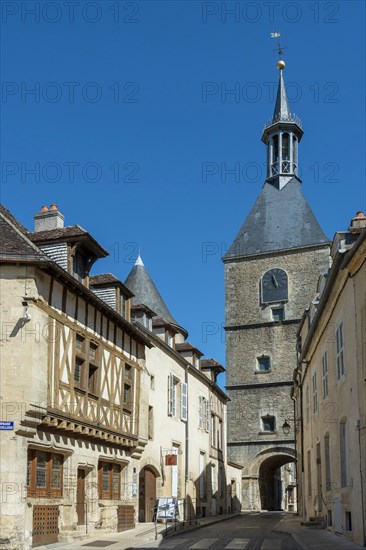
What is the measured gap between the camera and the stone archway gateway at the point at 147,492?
2028 cm

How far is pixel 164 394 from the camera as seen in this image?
22156 millimetres

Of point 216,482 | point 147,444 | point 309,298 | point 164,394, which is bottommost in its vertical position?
point 216,482

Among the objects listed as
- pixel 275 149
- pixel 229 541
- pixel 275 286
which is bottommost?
pixel 229 541

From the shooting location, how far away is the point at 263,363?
4109cm

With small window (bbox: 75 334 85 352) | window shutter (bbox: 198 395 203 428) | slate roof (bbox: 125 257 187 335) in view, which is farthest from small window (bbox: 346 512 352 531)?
slate roof (bbox: 125 257 187 335)

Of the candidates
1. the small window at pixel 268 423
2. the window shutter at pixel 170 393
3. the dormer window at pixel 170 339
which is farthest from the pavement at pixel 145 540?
the small window at pixel 268 423

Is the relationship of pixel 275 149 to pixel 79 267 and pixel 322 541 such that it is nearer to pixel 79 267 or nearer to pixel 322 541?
pixel 79 267

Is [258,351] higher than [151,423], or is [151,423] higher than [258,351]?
[258,351]

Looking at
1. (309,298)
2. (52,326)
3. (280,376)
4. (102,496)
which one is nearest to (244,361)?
(280,376)

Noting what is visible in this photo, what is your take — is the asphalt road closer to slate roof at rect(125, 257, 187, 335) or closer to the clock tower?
slate roof at rect(125, 257, 187, 335)

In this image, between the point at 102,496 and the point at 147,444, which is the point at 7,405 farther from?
the point at 147,444

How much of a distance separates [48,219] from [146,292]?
13.7 metres

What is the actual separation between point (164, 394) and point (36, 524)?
967 centimetres

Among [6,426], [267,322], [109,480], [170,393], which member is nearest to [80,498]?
[109,480]
